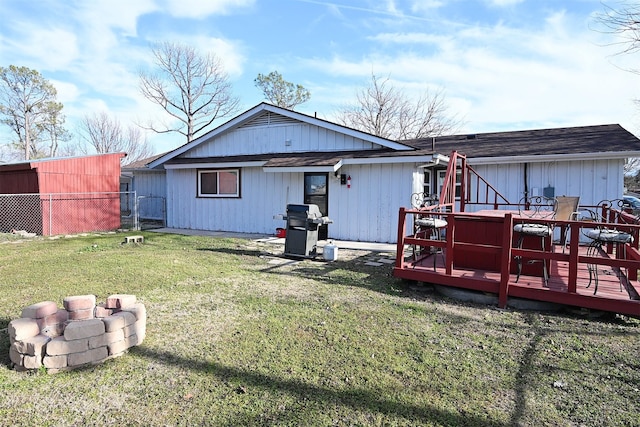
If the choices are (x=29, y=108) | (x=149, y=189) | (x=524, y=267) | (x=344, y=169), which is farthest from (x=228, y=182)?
(x=29, y=108)

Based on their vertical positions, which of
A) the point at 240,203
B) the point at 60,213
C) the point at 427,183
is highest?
the point at 427,183

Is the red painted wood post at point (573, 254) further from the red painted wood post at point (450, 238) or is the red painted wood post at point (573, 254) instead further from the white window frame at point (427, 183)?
the white window frame at point (427, 183)

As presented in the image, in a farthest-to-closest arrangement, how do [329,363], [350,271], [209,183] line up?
[209,183]
[350,271]
[329,363]

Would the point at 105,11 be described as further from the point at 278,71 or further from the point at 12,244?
the point at 278,71

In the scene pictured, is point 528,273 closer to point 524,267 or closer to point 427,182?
point 524,267

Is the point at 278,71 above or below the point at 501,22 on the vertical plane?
above

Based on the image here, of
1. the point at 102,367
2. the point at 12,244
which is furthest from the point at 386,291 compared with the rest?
the point at 12,244

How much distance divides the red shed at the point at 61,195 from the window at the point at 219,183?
3.22 metres

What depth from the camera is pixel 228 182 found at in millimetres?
11406

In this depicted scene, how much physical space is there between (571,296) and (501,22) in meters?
10.6

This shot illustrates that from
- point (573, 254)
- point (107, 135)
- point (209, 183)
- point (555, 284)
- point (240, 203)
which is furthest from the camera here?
point (107, 135)

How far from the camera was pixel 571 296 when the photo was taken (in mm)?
→ 4059

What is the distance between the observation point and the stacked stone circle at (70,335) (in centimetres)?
265

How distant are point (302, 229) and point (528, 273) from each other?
393 centimetres
